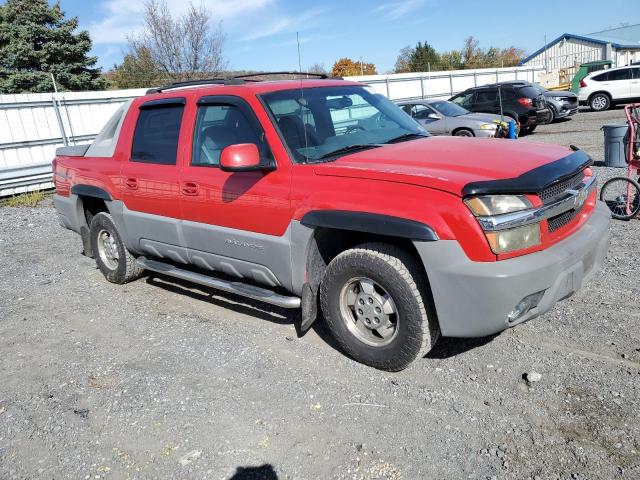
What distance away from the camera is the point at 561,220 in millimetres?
3404

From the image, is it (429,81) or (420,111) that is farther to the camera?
(429,81)

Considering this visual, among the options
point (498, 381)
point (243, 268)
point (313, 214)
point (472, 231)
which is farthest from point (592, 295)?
point (243, 268)

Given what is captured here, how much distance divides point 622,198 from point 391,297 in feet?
16.6

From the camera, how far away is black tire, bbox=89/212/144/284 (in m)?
5.65

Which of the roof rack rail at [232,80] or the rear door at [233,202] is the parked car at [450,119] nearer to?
the roof rack rail at [232,80]

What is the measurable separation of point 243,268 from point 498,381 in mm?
2014

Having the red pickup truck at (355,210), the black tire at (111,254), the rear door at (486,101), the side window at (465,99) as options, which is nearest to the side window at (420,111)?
the rear door at (486,101)

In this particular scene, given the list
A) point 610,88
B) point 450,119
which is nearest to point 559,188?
point 450,119

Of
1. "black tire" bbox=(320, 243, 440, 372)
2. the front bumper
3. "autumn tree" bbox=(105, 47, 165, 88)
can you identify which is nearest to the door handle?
"black tire" bbox=(320, 243, 440, 372)

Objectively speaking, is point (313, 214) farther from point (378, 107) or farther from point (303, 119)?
point (378, 107)

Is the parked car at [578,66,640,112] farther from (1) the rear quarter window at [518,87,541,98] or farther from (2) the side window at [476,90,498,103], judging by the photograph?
(2) the side window at [476,90,498,103]

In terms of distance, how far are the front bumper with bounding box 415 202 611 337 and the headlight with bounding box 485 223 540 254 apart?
67 millimetres

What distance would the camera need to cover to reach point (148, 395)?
3645 mm

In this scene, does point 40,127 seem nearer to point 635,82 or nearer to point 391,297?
point 391,297
